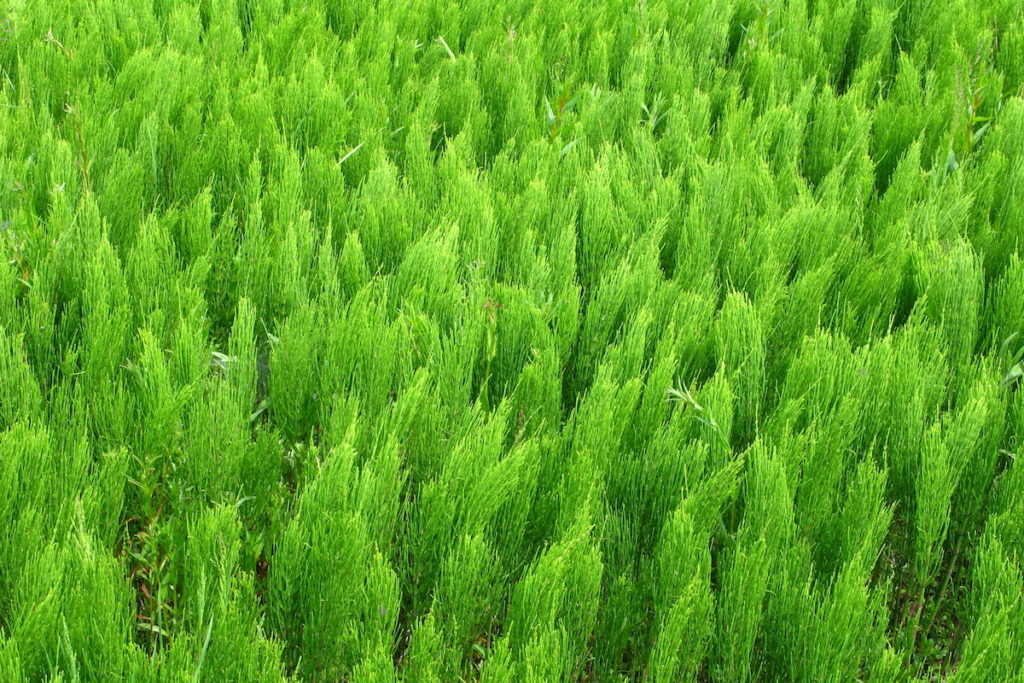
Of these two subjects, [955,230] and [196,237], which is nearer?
[196,237]

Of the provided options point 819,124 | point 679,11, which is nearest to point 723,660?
point 819,124

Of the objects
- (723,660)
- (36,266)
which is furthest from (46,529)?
(723,660)

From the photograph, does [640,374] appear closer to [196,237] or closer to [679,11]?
[196,237]

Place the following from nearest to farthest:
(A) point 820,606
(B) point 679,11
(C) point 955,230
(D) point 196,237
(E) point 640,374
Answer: (A) point 820,606, (E) point 640,374, (D) point 196,237, (C) point 955,230, (B) point 679,11

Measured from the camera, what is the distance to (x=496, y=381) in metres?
1.08

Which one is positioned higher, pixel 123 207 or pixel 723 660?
pixel 123 207

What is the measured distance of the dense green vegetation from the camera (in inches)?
30.2

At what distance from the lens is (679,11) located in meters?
2.21

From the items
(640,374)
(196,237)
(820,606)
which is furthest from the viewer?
(196,237)

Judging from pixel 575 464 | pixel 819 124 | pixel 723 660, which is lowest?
pixel 723 660

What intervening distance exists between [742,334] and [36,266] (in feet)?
2.69

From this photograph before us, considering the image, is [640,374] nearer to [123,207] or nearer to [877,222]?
[877,222]

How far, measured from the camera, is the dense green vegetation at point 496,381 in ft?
2.52

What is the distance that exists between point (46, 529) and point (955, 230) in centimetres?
119
